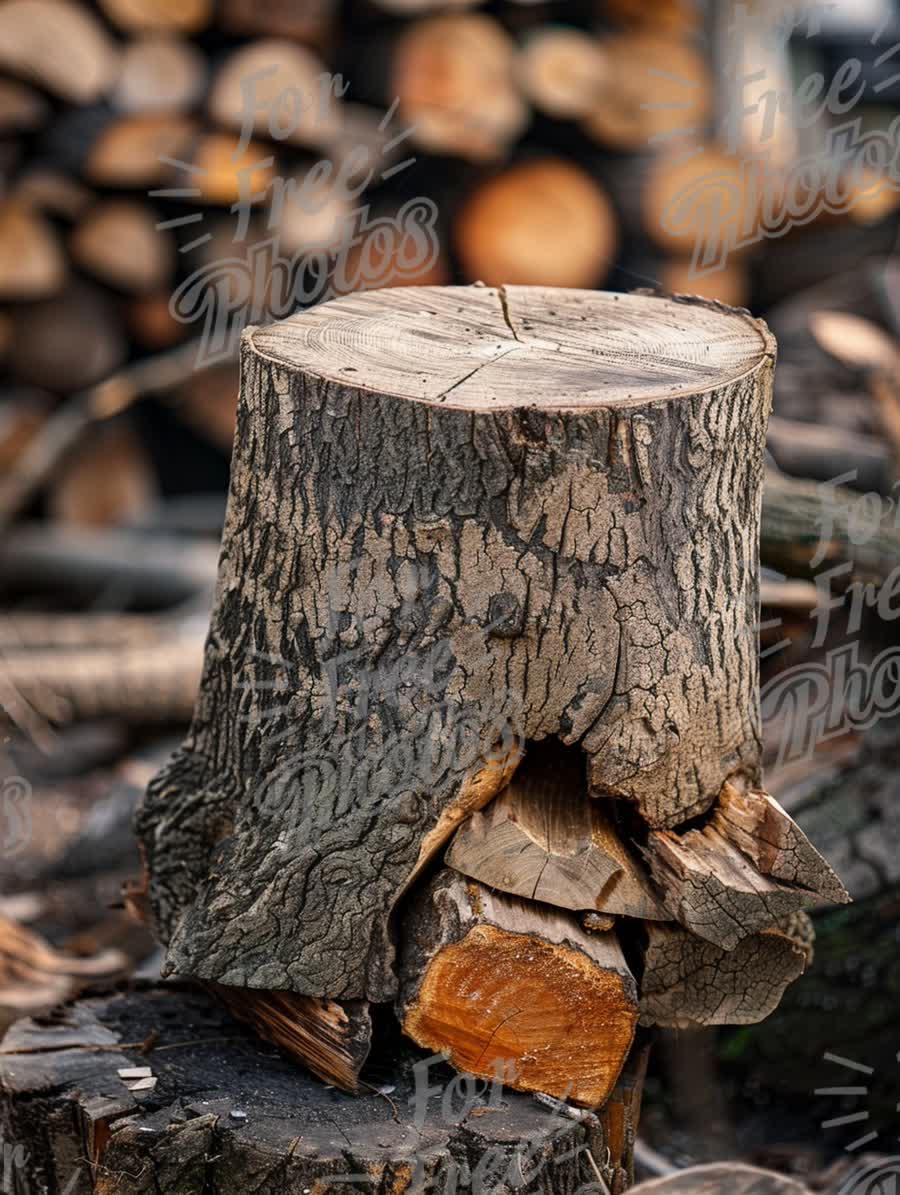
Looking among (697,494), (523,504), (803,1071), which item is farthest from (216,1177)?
(803,1071)

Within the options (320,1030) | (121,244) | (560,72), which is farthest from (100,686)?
(560,72)

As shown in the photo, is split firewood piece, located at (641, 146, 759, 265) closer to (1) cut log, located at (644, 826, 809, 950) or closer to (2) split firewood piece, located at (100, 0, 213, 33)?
(2) split firewood piece, located at (100, 0, 213, 33)

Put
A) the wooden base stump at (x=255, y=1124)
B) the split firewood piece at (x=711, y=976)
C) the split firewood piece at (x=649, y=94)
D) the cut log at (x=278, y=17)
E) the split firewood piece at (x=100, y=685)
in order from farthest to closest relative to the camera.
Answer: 1. the split firewood piece at (x=649, y=94)
2. the cut log at (x=278, y=17)
3. the split firewood piece at (x=100, y=685)
4. the split firewood piece at (x=711, y=976)
5. the wooden base stump at (x=255, y=1124)

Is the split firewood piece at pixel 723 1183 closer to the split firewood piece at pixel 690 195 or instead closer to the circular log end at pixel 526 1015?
the circular log end at pixel 526 1015

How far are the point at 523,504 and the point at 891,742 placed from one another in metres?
1.38

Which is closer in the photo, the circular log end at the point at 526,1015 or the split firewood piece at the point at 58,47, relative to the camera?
the circular log end at the point at 526,1015

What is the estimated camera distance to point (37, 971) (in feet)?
8.82

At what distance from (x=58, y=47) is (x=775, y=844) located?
12.9ft

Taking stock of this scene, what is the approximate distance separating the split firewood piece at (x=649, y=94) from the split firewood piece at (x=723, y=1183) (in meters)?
4.25

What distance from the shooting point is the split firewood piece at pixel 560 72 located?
513 cm

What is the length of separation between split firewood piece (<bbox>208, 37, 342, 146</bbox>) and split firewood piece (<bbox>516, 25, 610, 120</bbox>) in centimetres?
75

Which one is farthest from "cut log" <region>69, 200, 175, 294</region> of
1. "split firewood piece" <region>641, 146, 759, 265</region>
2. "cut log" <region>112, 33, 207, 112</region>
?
"split firewood piece" <region>641, 146, 759, 265</region>

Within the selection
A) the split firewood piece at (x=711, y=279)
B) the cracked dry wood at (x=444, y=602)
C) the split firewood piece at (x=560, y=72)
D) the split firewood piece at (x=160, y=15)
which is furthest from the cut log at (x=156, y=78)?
the cracked dry wood at (x=444, y=602)

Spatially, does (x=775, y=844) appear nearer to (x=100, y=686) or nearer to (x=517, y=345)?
(x=517, y=345)
